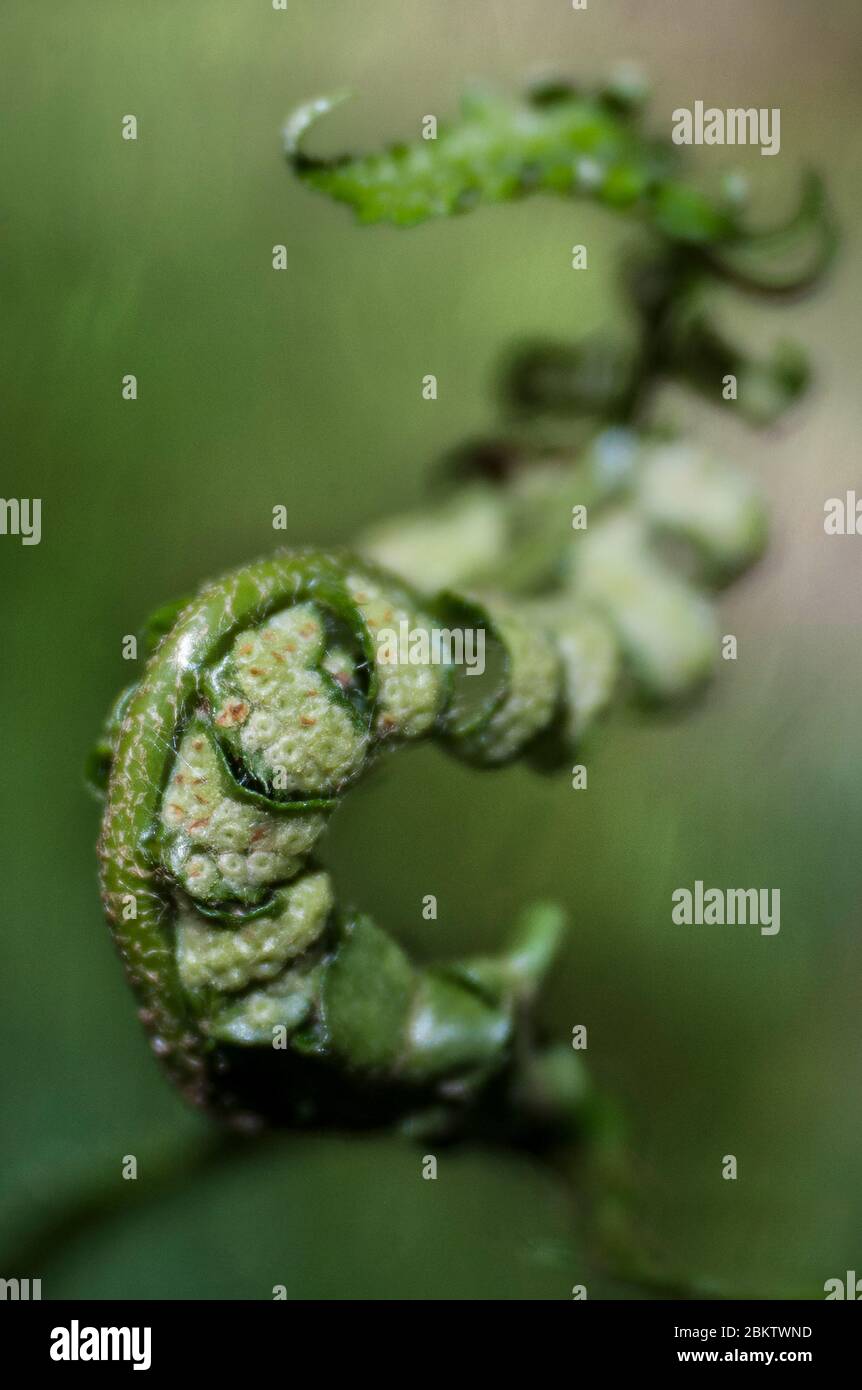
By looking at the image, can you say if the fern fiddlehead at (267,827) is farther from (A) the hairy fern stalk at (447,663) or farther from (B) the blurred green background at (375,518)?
(B) the blurred green background at (375,518)

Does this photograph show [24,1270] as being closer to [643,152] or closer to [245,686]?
[245,686]

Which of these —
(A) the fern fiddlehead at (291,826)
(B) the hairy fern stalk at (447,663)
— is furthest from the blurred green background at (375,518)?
(A) the fern fiddlehead at (291,826)

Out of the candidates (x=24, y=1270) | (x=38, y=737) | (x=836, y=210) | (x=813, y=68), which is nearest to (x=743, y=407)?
(x=836, y=210)

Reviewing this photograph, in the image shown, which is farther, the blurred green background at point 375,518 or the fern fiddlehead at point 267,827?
the blurred green background at point 375,518

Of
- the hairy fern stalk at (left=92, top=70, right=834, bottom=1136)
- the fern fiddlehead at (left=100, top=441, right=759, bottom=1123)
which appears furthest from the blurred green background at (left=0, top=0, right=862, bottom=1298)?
the fern fiddlehead at (left=100, top=441, right=759, bottom=1123)

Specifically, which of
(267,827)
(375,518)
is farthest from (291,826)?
(375,518)

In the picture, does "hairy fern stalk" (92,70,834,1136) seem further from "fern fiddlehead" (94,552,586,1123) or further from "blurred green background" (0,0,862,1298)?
"blurred green background" (0,0,862,1298)
